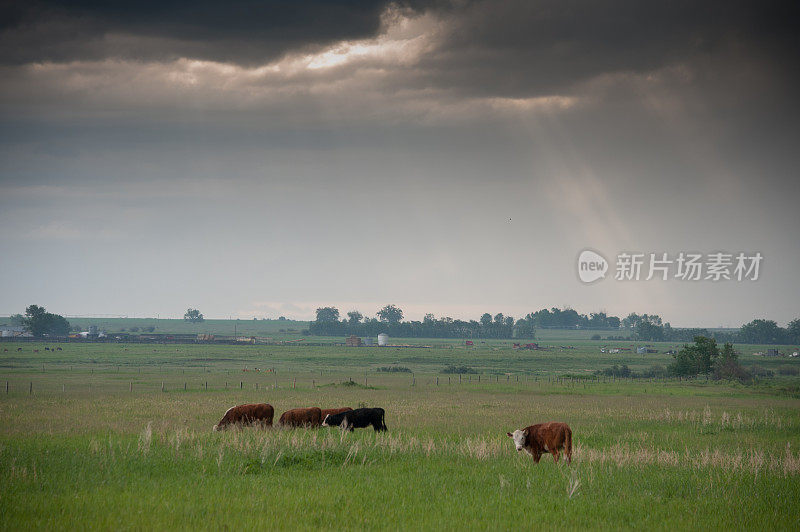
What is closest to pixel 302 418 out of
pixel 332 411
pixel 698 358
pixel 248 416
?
pixel 332 411

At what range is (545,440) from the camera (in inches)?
899

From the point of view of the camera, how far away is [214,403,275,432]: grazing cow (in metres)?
30.9

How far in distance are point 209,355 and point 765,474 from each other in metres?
128

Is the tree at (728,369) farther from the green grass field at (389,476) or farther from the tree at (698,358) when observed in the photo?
the green grass field at (389,476)

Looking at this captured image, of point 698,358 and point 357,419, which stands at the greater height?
point 357,419

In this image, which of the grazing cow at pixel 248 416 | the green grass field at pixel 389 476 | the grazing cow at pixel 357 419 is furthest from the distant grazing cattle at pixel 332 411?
the grazing cow at pixel 248 416

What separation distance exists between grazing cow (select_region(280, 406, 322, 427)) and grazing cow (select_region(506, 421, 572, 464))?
11.1m

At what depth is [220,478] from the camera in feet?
61.6

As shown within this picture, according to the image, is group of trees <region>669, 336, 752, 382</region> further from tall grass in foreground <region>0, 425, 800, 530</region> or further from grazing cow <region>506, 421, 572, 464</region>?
grazing cow <region>506, 421, 572, 464</region>

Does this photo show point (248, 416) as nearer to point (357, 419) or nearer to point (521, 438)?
point (357, 419)

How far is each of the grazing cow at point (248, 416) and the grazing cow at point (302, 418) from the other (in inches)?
32.5

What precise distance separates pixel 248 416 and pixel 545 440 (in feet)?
47.8

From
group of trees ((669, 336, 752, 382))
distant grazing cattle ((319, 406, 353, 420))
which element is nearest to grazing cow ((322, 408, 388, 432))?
distant grazing cattle ((319, 406, 353, 420))

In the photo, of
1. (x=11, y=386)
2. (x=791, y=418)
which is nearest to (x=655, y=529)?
(x=791, y=418)
